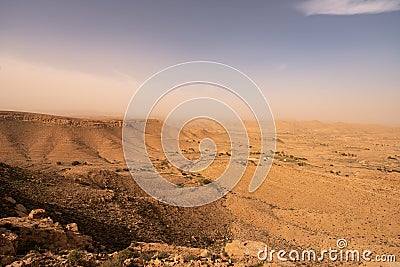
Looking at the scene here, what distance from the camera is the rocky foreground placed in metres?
5.79

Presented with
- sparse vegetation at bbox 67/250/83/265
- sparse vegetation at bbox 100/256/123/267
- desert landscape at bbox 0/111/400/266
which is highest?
sparse vegetation at bbox 67/250/83/265

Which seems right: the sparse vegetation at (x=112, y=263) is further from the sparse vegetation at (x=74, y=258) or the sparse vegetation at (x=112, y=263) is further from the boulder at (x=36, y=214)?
the boulder at (x=36, y=214)

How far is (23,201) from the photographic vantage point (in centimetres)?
1000

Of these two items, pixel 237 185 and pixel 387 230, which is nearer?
pixel 387 230

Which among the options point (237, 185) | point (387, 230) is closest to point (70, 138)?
point (237, 185)

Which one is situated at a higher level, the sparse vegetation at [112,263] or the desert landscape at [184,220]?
the sparse vegetation at [112,263]

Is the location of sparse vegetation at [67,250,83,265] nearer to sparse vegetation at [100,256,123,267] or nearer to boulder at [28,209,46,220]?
sparse vegetation at [100,256,123,267]

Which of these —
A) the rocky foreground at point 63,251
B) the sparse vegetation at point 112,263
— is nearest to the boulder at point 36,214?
the rocky foreground at point 63,251

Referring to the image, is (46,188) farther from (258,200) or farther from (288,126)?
(288,126)

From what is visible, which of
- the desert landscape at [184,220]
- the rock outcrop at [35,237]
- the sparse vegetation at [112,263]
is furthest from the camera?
the desert landscape at [184,220]

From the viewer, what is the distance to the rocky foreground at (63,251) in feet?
19.0

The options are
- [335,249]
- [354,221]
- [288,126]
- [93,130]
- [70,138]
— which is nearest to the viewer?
[335,249]

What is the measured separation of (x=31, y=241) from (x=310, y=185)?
19.6 metres

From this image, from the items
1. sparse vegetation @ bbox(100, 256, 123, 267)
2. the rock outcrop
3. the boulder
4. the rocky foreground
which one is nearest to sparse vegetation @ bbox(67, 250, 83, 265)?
the rocky foreground
